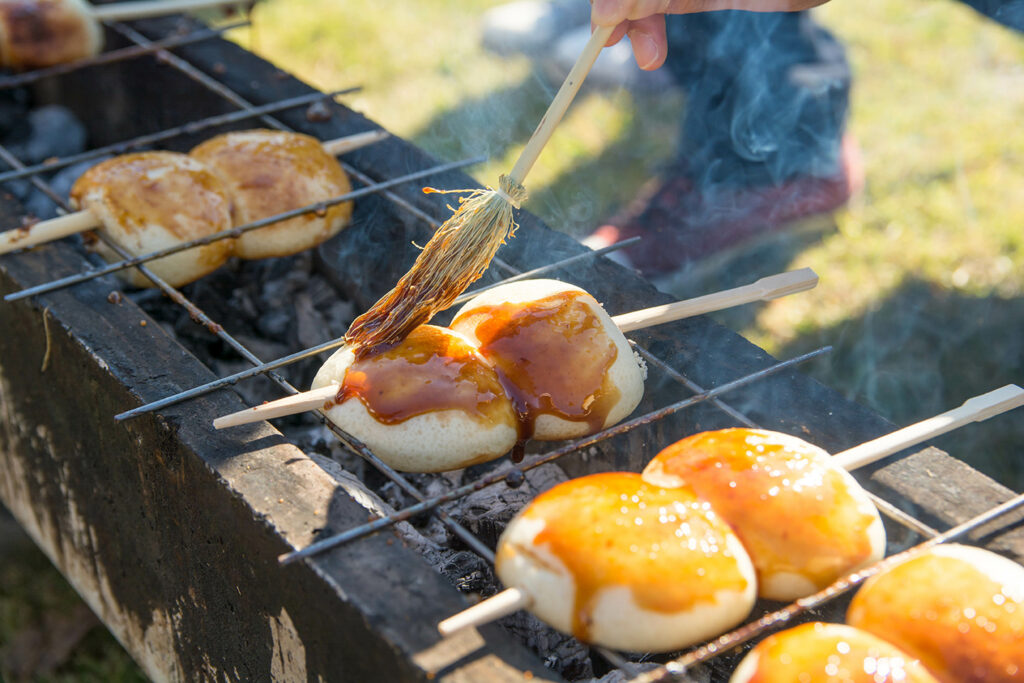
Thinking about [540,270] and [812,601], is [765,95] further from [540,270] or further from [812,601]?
[812,601]

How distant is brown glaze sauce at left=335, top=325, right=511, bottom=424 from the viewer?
233 centimetres

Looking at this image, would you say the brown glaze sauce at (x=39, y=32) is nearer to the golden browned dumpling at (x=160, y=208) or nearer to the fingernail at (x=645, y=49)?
the golden browned dumpling at (x=160, y=208)

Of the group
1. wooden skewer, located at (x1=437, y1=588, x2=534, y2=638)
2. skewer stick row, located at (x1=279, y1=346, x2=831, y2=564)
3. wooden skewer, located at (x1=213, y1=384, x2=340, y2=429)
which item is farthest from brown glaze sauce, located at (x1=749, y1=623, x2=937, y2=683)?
wooden skewer, located at (x1=213, y1=384, x2=340, y2=429)

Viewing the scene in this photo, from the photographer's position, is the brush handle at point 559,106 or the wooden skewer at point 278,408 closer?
the wooden skewer at point 278,408

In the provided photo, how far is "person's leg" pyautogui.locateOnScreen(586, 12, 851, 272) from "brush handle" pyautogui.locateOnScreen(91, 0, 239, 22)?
249cm

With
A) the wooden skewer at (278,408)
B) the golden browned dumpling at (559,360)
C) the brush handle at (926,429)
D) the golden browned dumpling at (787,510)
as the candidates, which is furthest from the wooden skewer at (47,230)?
the brush handle at (926,429)

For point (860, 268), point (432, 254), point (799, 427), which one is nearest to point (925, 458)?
point (799, 427)

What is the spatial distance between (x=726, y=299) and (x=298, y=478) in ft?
4.33

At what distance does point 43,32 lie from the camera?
4.40 meters

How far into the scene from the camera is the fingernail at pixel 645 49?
306cm

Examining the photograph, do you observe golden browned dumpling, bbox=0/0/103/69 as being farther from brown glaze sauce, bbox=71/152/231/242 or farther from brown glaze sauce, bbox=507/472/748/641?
brown glaze sauce, bbox=507/472/748/641

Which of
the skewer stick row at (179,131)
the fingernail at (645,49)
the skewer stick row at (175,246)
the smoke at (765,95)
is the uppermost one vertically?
the fingernail at (645,49)

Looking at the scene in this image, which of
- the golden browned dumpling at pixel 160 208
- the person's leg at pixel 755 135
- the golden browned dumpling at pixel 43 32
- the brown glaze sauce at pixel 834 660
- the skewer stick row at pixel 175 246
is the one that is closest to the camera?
the brown glaze sauce at pixel 834 660

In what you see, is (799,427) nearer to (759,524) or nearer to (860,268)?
(759,524)
